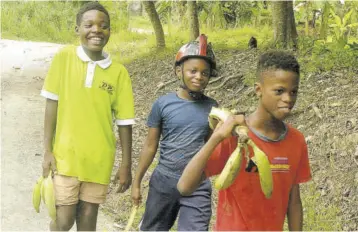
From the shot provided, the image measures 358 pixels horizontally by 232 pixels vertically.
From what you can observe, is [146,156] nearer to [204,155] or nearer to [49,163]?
[49,163]

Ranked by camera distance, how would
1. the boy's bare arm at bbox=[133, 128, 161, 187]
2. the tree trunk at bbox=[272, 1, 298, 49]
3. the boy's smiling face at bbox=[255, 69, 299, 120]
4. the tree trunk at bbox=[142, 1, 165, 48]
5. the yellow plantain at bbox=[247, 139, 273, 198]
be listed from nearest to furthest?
the yellow plantain at bbox=[247, 139, 273, 198] → the boy's smiling face at bbox=[255, 69, 299, 120] → the boy's bare arm at bbox=[133, 128, 161, 187] → the tree trunk at bbox=[272, 1, 298, 49] → the tree trunk at bbox=[142, 1, 165, 48]

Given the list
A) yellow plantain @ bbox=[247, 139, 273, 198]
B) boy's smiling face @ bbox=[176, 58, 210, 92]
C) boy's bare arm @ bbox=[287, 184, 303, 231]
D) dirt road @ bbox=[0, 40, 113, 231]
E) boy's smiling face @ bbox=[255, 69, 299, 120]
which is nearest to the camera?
yellow plantain @ bbox=[247, 139, 273, 198]

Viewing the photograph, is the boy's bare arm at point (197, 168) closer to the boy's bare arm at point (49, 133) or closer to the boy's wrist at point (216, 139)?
the boy's wrist at point (216, 139)

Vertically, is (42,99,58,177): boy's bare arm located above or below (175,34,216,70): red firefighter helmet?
below

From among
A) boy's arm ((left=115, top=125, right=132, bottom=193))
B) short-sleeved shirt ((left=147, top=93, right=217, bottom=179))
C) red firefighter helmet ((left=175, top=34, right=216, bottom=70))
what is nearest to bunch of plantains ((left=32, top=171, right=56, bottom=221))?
boy's arm ((left=115, top=125, right=132, bottom=193))

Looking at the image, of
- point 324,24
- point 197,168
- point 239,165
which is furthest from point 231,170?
point 324,24

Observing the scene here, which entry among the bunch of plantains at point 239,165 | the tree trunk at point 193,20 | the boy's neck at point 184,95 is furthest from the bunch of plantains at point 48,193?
the tree trunk at point 193,20

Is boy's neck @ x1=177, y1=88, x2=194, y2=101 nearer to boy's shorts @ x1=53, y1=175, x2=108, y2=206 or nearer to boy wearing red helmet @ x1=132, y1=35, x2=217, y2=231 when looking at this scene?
boy wearing red helmet @ x1=132, y1=35, x2=217, y2=231

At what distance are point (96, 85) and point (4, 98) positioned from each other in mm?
6999

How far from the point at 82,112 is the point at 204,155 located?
1.27 meters

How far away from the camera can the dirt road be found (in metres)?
5.12

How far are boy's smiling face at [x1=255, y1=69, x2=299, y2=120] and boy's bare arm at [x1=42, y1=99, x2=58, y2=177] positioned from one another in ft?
4.88

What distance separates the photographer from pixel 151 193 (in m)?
3.38

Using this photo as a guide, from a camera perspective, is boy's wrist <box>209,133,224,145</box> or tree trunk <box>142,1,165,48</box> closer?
boy's wrist <box>209,133,224,145</box>
